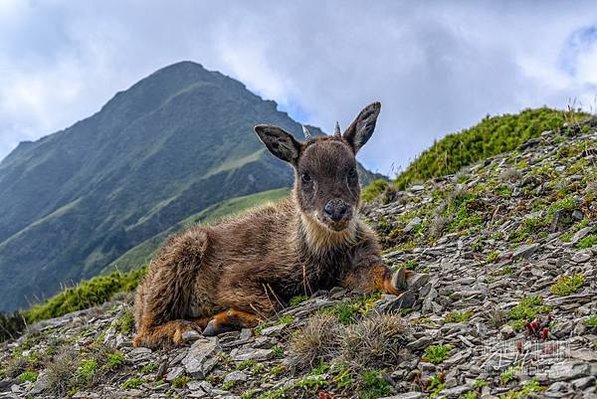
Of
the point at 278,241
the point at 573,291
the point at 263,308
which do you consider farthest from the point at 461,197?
the point at 573,291

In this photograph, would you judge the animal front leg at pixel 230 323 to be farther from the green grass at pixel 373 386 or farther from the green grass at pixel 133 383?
the green grass at pixel 373 386

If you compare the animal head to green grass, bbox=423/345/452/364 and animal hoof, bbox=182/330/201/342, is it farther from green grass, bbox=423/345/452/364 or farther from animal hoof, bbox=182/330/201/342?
green grass, bbox=423/345/452/364

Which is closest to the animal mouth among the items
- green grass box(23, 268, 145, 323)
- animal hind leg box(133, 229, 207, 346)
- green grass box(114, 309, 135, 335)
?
animal hind leg box(133, 229, 207, 346)

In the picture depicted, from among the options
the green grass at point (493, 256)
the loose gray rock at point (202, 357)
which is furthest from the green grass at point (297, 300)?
the green grass at point (493, 256)

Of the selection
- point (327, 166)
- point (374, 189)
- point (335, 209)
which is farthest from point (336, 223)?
point (374, 189)

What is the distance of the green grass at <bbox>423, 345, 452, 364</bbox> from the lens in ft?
19.7

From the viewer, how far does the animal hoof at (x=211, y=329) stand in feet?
29.9

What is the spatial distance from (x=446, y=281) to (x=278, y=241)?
331cm

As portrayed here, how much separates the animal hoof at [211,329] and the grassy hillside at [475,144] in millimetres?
9933

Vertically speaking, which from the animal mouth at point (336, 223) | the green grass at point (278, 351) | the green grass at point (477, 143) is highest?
the green grass at point (477, 143)

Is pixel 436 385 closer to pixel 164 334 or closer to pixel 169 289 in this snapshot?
pixel 164 334

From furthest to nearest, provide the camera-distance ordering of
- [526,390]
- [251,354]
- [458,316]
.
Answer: [251,354], [458,316], [526,390]

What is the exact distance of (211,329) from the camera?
911cm

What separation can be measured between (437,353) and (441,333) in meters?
0.45
